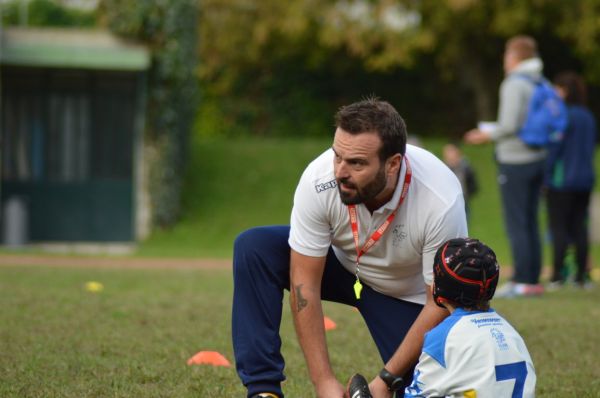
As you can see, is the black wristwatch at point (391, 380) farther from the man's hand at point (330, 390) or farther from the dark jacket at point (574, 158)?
the dark jacket at point (574, 158)

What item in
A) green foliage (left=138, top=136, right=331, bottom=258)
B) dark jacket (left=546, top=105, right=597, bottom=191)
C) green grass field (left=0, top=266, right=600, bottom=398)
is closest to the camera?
green grass field (left=0, top=266, right=600, bottom=398)

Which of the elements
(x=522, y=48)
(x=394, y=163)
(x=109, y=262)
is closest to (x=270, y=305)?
(x=394, y=163)

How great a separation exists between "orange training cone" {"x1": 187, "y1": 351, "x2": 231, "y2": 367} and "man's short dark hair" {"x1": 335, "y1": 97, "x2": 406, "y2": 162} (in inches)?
86.7

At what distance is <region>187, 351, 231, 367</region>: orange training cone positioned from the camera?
19.6 feet

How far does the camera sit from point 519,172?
9.85 m

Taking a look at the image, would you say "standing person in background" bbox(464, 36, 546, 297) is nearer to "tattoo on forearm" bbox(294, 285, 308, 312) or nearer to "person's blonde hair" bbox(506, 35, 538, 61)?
"person's blonde hair" bbox(506, 35, 538, 61)

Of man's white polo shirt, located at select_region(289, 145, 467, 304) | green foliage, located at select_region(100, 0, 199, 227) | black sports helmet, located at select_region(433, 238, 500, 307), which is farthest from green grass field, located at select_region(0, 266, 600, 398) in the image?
A: green foliage, located at select_region(100, 0, 199, 227)

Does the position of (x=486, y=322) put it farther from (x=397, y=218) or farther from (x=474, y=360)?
(x=397, y=218)

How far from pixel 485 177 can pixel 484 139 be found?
1308 cm

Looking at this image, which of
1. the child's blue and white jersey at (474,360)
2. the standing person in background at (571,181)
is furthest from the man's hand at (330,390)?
the standing person in background at (571,181)

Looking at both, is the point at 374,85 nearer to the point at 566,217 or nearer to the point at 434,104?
the point at 434,104

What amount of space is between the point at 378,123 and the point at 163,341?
10.3ft

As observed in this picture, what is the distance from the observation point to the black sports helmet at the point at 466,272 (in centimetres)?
406

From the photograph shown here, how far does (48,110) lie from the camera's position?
773 inches
